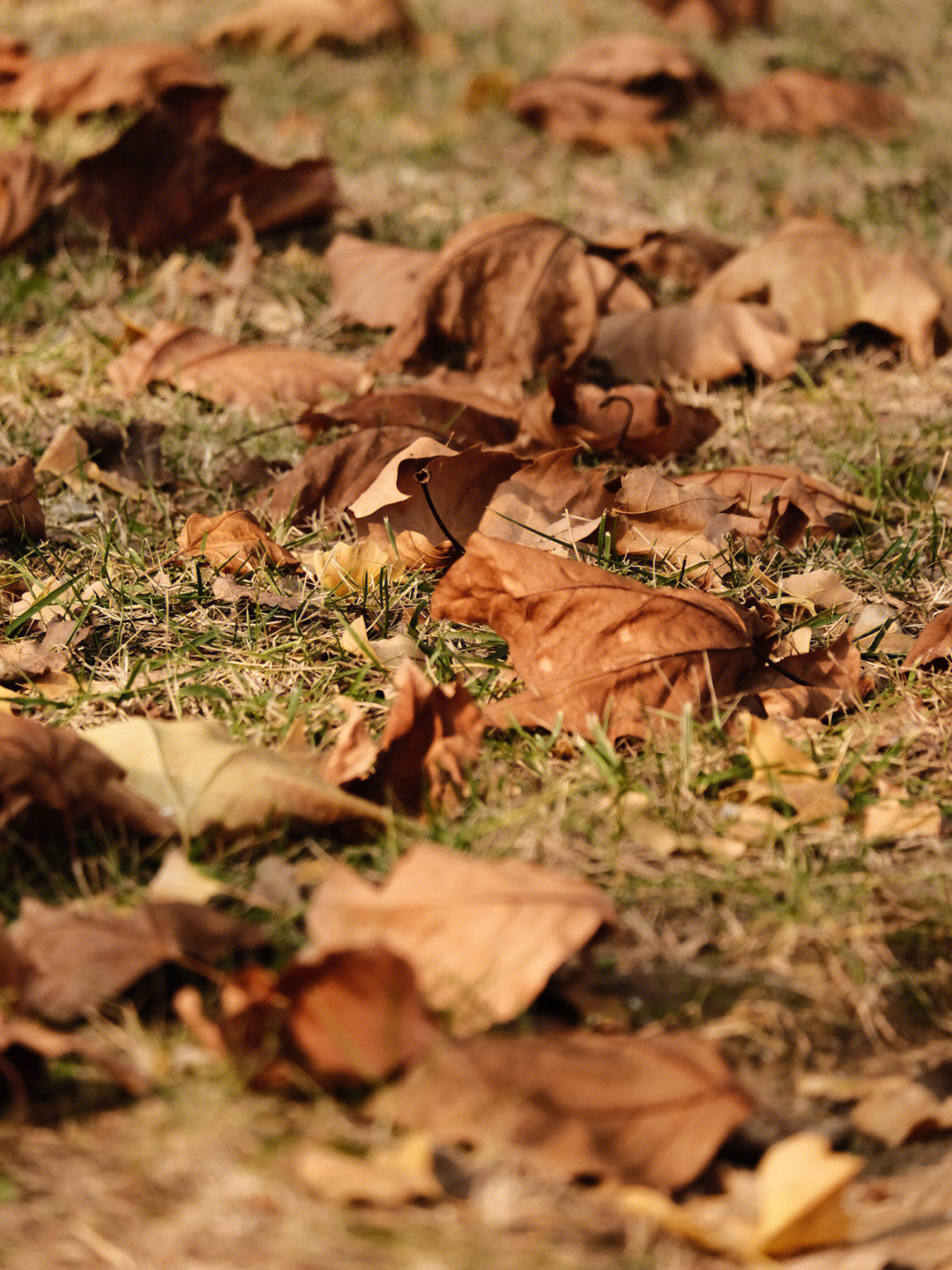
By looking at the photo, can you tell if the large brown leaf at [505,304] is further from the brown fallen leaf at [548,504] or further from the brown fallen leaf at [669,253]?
the brown fallen leaf at [548,504]

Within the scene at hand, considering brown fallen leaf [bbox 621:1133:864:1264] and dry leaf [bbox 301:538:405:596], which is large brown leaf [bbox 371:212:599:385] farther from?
brown fallen leaf [bbox 621:1133:864:1264]

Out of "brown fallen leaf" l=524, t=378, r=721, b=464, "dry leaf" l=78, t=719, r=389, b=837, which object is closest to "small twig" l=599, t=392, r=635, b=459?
"brown fallen leaf" l=524, t=378, r=721, b=464

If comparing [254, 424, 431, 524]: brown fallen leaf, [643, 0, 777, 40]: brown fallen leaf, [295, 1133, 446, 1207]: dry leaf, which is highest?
[643, 0, 777, 40]: brown fallen leaf

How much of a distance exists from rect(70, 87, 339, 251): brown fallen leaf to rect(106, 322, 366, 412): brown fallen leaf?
564mm

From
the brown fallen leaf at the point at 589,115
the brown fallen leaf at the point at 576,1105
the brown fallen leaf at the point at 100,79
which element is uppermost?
the brown fallen leaf at the point at 100,79

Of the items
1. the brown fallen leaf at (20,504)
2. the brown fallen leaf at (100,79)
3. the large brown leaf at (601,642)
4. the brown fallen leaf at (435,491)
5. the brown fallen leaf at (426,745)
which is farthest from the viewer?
the brown fallen leaf at (100,79)

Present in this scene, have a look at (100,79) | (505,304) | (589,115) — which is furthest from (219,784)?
(589,115)

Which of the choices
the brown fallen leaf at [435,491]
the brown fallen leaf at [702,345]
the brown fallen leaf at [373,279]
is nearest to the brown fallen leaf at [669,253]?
the brown fallen leaf at [702,345]

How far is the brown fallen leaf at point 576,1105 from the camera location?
1059mm

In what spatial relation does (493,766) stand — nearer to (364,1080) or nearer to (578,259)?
(364,1080)

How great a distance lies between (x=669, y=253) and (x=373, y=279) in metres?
0.72

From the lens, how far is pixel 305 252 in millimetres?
3205

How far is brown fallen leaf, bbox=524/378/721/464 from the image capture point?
232 centimetres

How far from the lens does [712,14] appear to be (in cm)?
510
